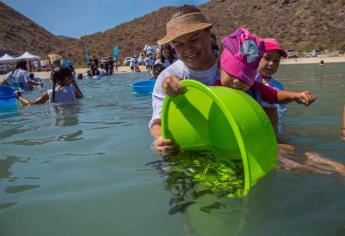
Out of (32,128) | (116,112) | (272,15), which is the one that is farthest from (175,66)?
(272,15)

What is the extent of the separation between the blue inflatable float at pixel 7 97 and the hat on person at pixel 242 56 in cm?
754

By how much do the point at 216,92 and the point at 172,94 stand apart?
407 mm

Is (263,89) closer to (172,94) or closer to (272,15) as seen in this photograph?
(172,94)

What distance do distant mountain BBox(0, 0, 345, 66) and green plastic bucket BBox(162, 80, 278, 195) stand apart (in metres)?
47.9

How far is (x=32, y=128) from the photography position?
18.8 feet

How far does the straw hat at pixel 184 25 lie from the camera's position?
278 centimetres

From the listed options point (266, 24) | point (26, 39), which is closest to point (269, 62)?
point (266, 24)

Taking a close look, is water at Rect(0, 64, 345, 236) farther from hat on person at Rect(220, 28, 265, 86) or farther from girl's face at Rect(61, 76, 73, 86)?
girl's face at Rect(61, 76, 73, 86)

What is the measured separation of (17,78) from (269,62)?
11.2 m

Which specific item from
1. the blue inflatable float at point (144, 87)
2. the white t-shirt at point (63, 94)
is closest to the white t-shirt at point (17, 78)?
the blue inflatable float at point (144, 87)

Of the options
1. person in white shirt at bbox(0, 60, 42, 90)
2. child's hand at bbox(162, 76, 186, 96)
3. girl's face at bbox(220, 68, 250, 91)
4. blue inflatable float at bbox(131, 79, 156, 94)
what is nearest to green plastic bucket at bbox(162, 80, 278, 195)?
child's hand at bbox(162, 76, 186, 96)

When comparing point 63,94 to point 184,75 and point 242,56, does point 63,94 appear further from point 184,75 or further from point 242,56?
point 242,56

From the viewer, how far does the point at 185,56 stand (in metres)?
3.01

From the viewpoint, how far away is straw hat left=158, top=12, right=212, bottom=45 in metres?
2.78
